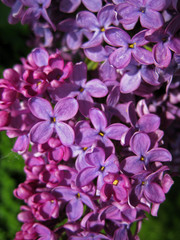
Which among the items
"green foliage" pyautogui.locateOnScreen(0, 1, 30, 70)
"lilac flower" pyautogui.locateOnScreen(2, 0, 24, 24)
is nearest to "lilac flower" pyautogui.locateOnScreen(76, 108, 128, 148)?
"lilac flower" pyautogui.locateOnScreen(2, 0, 24, 24)

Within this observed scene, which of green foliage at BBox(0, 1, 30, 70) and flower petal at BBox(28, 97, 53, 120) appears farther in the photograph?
green foliage at BBox(0, 1, 30, 70)

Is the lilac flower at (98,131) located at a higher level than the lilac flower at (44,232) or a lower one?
higher

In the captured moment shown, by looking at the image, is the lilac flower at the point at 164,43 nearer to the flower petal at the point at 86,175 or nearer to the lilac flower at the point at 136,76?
the lilac flower at the point at 136,76

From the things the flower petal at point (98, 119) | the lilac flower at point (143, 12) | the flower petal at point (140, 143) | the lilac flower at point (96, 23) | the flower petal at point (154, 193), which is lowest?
the flower petal at point (154, 193)

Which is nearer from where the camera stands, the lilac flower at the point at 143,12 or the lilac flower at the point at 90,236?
the lilac flower at the point at 143,12

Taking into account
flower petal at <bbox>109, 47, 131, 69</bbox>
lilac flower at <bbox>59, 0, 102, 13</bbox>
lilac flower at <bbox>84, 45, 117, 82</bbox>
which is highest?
lilac flower at <bbox>59, 0, 102, 13</bbox>

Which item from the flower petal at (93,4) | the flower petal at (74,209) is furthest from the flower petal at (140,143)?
the flower petal at (93,4)

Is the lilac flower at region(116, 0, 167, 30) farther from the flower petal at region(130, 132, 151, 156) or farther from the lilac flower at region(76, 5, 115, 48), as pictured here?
the flower petal at region(130, 132, 151, 156)

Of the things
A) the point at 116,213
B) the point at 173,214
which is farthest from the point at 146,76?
the point at 173,214
